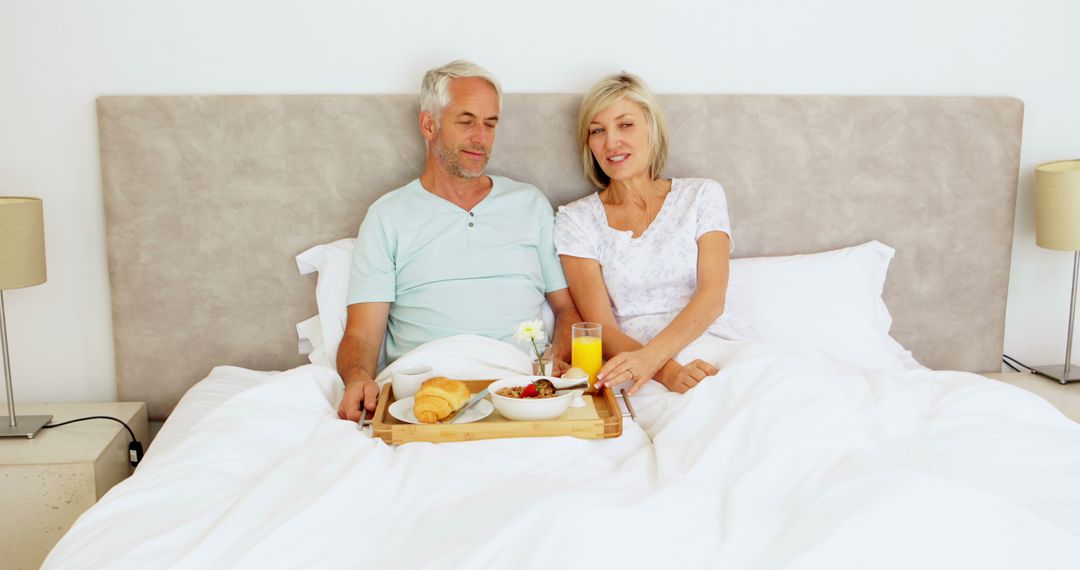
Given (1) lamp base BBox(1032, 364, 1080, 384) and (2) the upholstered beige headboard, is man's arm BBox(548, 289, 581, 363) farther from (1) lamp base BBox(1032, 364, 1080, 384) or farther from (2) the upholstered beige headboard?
(1) lamp base BBox(1032, 364, 1080, 384)

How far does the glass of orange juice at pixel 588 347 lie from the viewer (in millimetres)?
1869

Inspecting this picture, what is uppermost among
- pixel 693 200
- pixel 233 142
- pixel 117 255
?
pixel 233 142

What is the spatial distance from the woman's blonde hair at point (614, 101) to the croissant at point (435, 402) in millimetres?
919

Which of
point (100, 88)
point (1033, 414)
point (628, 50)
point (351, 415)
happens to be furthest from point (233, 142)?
point (1033, 414)

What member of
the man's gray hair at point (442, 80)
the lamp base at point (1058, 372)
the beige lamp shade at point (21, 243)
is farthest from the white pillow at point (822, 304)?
the beige lamp shade at point (21, 243)

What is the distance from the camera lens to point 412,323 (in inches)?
87.0

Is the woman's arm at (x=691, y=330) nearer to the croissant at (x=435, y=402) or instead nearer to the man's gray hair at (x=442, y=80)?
the croissant at (x=435, y=402)

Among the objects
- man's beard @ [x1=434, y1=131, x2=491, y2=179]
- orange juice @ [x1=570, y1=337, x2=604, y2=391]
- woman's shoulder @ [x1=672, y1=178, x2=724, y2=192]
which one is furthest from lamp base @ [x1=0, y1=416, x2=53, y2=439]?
woman's shoulder @ [x1=672, y1=178, x2=724, y2=192]

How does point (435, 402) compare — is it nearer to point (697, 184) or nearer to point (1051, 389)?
point (697, 184)

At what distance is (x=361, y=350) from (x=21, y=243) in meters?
0.83

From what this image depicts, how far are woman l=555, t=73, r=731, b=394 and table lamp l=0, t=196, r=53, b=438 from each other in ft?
4.19

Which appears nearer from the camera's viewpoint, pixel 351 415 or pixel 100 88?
pixel 351 415

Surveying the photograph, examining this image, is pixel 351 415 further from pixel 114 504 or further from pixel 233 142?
pixel 233 142

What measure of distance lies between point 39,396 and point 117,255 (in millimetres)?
497
